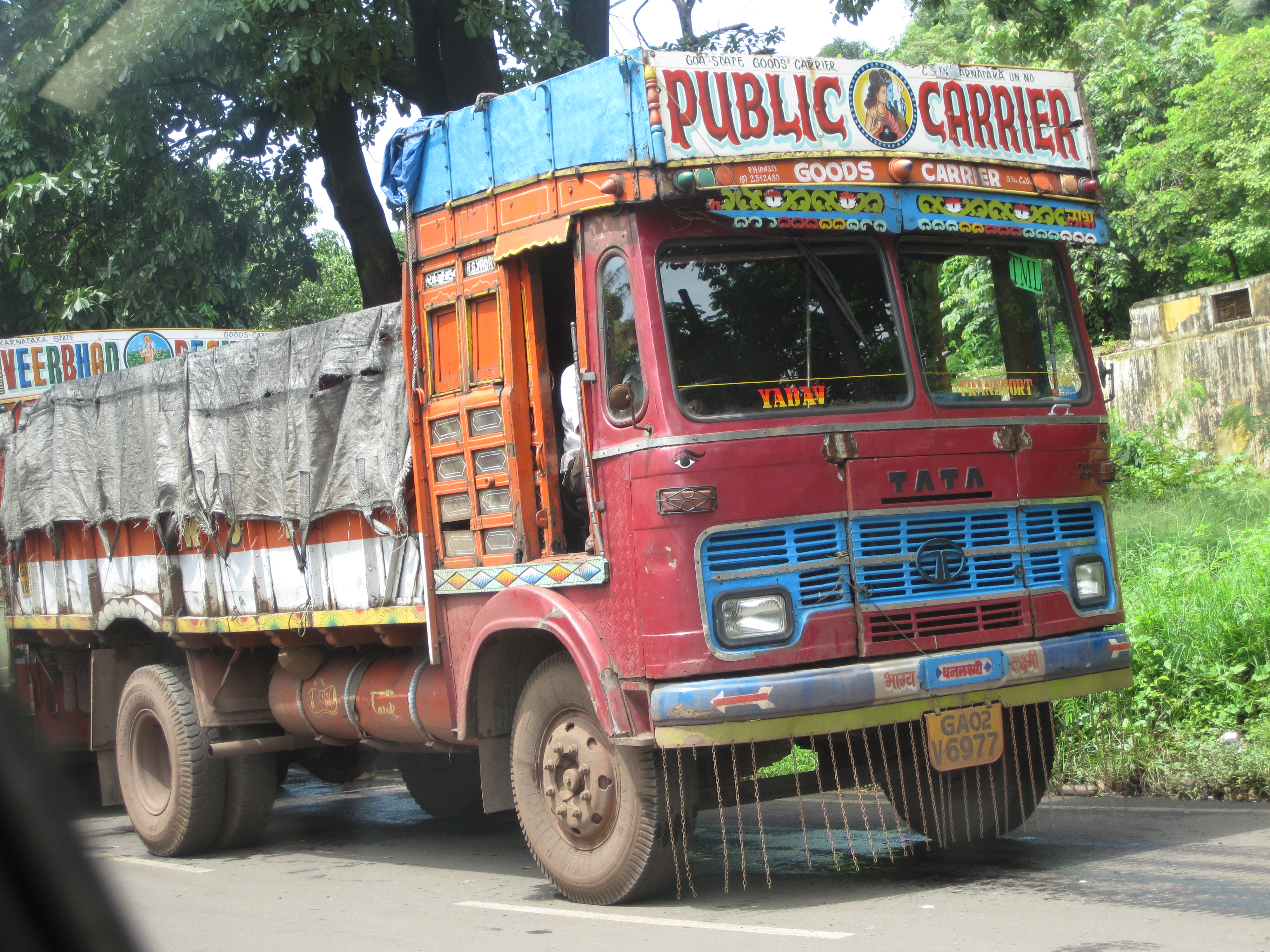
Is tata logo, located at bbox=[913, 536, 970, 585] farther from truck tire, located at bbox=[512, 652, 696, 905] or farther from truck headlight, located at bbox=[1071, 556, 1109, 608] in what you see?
truck tire, located at bbox=[512, 652, 696, 905]

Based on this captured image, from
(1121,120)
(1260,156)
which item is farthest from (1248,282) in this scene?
(1121,120)

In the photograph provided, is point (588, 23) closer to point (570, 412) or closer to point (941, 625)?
point (570, 412)

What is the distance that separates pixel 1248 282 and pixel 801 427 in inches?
526

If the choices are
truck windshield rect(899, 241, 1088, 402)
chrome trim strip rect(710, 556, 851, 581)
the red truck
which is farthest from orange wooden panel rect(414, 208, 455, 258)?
chrome trim strip rect(710, 556, 851, 581)

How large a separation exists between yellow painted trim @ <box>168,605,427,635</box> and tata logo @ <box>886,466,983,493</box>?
7.44 feet

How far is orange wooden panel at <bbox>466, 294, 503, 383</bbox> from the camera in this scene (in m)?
6.12

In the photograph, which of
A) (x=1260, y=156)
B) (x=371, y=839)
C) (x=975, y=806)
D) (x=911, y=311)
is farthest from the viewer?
(x=1260, y=156)

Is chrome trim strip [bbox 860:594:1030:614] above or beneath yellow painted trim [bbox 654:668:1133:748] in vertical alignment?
above

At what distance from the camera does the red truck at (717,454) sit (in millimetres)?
5301

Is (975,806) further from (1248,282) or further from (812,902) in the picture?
(1248,282)

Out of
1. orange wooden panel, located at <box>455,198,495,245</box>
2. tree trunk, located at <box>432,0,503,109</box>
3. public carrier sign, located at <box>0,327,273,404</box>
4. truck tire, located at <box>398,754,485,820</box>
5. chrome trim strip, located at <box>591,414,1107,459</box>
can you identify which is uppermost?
tree trunk, located at <box>432,0,503,109</box>

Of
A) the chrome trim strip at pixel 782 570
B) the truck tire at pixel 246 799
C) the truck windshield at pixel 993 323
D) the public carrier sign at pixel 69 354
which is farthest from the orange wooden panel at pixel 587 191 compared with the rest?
the public carrier sign at pixel 69 354

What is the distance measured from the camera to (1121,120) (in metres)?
26.6

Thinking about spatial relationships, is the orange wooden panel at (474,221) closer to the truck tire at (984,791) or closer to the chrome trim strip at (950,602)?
the chrome trim strip at (950,602)
